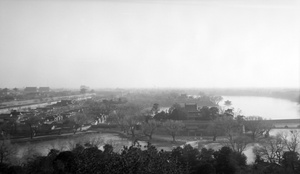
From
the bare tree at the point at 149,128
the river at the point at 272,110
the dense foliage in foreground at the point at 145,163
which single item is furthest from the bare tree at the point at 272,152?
the river at the point at 272,110

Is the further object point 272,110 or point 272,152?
point 272,110

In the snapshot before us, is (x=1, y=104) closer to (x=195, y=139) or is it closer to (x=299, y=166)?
(x=195, y=139)

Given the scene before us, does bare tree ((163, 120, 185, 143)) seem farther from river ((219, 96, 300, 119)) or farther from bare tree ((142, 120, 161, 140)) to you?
river ((219, 96, 300, 119))

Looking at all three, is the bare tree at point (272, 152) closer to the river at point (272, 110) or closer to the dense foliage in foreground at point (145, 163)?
the dense foliage in foreground at point (145, 163)

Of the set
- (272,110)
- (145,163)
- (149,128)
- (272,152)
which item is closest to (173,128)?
(149,128)

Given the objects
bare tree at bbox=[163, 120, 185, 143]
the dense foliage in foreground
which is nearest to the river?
bare tree at bbox=[163, 120, 185, 143]

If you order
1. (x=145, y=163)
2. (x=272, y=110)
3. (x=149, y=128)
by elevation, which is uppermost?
(x=145, y=163)

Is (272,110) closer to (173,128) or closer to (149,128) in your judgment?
(173,128)

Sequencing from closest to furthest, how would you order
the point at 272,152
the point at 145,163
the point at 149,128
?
the point at 145,163, the point at 272,152, the point at 149,128

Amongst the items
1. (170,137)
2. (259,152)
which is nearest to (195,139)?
(170,137)
